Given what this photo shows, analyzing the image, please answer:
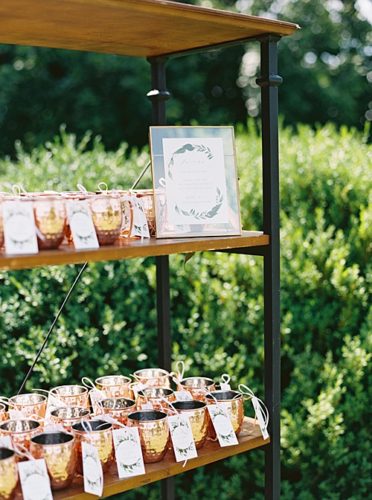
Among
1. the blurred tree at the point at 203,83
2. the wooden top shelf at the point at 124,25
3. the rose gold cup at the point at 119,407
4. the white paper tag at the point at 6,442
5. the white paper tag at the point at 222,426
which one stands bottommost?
the white paper tag at the point at 222,426

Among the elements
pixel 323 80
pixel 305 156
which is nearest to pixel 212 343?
pixel 305 156

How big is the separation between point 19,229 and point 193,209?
491mm

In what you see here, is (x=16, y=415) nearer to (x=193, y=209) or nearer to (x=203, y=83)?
(x=193, y=209)

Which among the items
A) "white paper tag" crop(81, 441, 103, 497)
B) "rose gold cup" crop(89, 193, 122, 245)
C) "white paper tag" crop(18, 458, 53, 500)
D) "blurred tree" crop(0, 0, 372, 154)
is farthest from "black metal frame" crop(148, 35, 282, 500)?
"blurred tree" crop(0, 0, 372, 154)

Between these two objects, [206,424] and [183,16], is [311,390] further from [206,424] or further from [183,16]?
[183,16]

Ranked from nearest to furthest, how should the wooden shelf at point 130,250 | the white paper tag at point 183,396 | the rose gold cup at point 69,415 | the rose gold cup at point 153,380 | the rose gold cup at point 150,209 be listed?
the wooden shelf at point 130,250 < the rose gold cup at point 69,415 < the rose gold cup at point 150,209 < the white paper tag at point 183,396 < the rose gold cup at point 153,380

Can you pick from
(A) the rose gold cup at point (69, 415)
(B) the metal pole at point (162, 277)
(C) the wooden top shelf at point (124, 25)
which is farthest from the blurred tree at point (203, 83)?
(A) the rose gold cup at point (69, 415)

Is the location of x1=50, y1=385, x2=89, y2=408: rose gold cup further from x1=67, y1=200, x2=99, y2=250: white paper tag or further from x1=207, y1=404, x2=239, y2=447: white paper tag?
x1=67, y1=200, x2=99, y2=250: white paper tag

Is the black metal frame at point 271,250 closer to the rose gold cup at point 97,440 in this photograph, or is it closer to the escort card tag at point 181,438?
the escort card tag at point 181,438

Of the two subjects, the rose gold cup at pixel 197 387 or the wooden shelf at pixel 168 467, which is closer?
the wooden shelf at pixel 168 467

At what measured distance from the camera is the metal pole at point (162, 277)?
228 cm

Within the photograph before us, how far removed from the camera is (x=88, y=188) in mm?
3016

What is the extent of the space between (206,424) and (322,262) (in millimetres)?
1299

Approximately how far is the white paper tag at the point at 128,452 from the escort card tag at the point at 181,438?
100 mm
